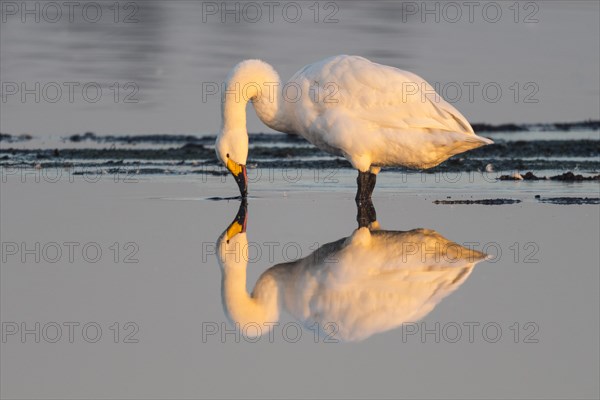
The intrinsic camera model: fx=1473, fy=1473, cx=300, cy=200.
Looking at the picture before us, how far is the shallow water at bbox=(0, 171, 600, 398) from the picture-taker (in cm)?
746

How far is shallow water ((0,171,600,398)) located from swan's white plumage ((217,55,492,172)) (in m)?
0.52

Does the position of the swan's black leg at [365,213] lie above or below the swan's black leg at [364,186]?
below

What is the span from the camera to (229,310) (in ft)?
28.9

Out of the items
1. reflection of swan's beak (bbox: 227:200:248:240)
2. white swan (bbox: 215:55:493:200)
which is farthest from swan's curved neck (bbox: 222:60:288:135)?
reflection of swan's beak (bbox: 227:200:248:240)

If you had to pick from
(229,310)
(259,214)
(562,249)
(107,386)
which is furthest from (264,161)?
(107,386)

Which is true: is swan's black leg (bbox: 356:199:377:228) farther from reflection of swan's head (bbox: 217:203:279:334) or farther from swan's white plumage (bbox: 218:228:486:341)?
reflection of swan's head (bbox: 217:203:279:334)

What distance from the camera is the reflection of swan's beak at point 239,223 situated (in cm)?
1159

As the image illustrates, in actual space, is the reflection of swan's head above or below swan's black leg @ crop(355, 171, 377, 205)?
below

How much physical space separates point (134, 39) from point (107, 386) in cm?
2386

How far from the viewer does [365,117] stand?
41.2ft

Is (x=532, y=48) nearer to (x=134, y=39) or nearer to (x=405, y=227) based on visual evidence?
(x=134, y=39)

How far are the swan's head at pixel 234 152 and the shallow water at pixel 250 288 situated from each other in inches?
11.7

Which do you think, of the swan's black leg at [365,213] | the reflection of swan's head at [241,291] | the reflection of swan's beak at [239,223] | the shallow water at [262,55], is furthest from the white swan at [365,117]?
the shallow water at [262,55]

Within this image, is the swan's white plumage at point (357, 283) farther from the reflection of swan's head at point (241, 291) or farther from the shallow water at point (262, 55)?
the shallow water at point (262, 55)
